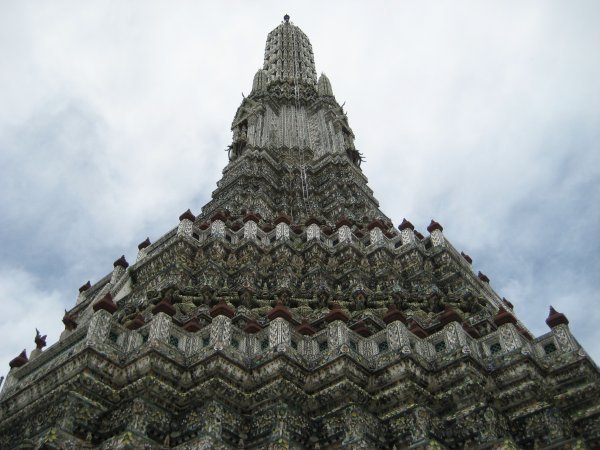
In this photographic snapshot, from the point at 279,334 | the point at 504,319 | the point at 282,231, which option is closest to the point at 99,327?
the point at 279,334

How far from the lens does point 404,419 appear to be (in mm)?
15227

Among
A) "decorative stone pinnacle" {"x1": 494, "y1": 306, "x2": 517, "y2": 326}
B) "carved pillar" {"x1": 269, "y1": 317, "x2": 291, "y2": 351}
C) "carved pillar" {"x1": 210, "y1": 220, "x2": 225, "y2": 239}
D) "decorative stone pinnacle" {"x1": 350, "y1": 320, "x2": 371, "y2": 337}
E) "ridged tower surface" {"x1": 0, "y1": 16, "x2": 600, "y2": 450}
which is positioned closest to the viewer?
"ridged tower surface" {"x1": 0, "y1": 16, "x2": 600, "y2": 450}

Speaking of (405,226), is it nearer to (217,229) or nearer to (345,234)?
(345,234)

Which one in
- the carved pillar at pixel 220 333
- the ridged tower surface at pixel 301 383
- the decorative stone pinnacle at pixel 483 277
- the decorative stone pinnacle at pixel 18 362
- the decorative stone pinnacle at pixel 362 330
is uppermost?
the decorative stone pinnacle at pixel 483 277

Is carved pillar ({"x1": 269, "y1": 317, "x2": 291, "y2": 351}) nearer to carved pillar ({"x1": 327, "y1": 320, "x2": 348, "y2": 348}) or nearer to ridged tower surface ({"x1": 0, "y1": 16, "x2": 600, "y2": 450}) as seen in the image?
ridged tower surface ({"x1": 0, "y1": 16, "x2": 600, "y2": 450})

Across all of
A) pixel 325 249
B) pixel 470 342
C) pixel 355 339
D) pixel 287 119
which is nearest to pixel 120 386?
pixel 355 339

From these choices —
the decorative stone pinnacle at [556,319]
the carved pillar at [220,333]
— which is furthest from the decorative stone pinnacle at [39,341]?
the decorative stone pinnacle at [556,319]

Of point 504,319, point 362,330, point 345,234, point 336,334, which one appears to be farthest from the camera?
point 345,234

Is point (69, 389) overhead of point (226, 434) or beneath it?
overhead

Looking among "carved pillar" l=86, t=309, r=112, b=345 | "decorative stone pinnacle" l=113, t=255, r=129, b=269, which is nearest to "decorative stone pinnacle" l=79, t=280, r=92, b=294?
"decorative stone pinnacle" l=113, t=255, r=129, b=269

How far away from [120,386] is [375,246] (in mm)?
13691

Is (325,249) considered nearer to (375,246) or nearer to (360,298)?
(375,246)

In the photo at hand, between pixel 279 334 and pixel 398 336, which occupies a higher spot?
pixel 279 334

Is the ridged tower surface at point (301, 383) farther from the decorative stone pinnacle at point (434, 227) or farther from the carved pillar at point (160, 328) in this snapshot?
the decorative stone pinnacle at point (434, 227)
